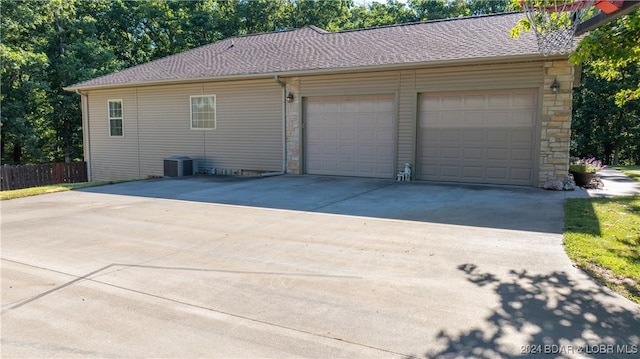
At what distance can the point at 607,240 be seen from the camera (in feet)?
17.4

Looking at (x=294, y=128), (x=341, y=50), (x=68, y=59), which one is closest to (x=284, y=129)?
(x=294, y=128)

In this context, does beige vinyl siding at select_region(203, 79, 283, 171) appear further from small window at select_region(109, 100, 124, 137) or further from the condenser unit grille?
small window at select_region(109, 100, 124, 137)

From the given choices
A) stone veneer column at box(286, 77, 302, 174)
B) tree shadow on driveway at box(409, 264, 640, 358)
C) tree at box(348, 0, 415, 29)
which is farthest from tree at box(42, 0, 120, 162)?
tree shadow on driveway at box(409, 264, 640, 358)

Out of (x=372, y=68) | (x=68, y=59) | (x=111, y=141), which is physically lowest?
(x=111, y=141)

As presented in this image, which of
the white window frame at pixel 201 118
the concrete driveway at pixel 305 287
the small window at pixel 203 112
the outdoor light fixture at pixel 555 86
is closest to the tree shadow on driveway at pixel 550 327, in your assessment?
the concrete driveway at pixel 305 287

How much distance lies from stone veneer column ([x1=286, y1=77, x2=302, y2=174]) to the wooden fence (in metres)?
9.39

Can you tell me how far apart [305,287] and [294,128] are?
9.35 metres

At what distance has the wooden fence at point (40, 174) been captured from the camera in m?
15.0

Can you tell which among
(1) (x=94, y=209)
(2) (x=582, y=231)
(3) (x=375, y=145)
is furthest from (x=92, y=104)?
(2) (x=582, y=231)

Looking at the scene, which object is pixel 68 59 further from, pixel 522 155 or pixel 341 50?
pixel 522 155

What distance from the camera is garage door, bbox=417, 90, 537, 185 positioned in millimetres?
10203

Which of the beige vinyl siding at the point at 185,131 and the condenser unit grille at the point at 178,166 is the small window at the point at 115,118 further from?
the condenser unit grille at the point at 178,166

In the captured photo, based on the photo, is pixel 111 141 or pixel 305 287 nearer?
pixel 305 287

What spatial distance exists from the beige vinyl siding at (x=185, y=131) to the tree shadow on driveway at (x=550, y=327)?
33.7 feet
